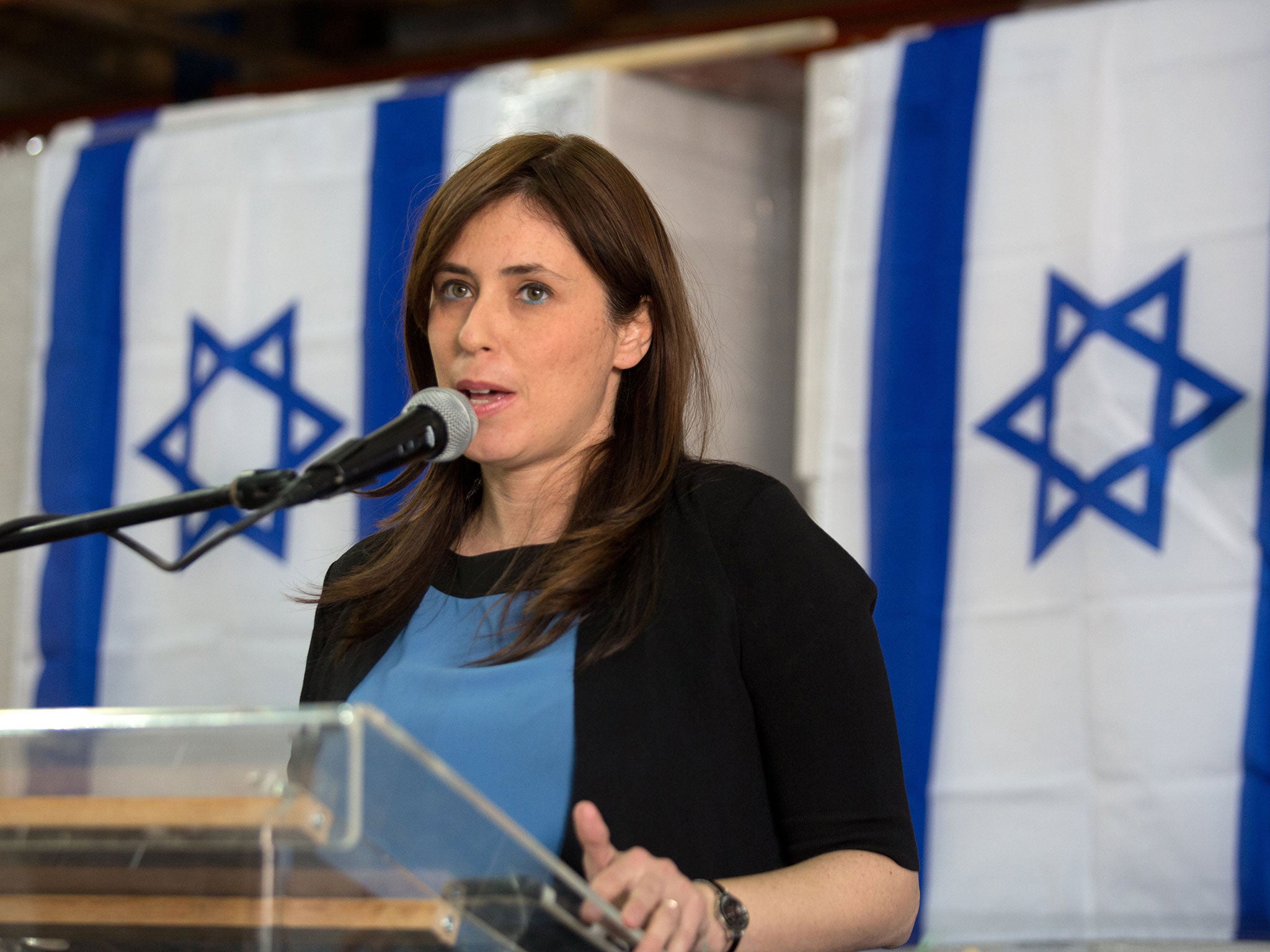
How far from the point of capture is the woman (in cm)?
115

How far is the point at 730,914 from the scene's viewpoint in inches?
39.7

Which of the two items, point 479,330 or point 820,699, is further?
point 479,330

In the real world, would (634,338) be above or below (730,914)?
above

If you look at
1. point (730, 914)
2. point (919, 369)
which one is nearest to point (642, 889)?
point (730, 914)

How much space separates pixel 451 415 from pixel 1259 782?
1830mm

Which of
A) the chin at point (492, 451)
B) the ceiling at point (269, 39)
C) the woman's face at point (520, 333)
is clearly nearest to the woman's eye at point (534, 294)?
the woman's face at point (520, 333)

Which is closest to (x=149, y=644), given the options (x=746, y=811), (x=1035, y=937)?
(x=1035, y=937)

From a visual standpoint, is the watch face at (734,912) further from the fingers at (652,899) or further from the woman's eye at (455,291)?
the woman's eye at (455,291)

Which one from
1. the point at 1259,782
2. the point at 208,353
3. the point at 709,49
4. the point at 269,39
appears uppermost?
the point at 269,39

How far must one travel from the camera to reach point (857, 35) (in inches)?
144

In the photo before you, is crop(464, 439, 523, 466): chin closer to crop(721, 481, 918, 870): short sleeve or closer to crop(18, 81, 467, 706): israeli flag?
crop(721, 481, 918, 870): short sleeve

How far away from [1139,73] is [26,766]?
2358mm

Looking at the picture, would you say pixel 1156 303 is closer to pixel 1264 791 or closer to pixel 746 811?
pixel 1264 791

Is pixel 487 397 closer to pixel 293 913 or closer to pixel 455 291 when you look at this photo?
pixel 455 291
